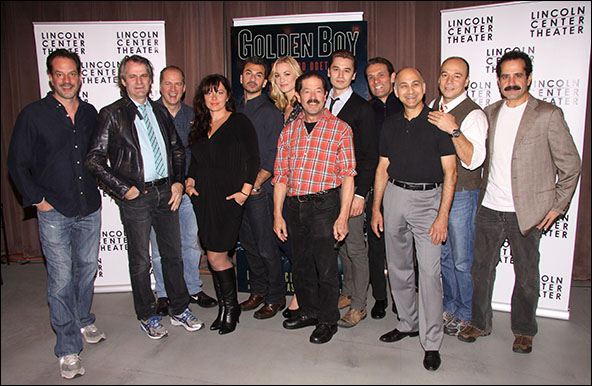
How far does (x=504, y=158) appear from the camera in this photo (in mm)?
2814

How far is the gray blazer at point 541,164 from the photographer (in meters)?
2.67

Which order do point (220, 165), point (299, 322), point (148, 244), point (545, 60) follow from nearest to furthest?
point (220, 165) → point (148, 244) → point (299, 322) → point (545, 60)

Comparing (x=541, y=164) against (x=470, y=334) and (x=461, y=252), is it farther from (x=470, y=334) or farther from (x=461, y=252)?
(x=470, y=334)

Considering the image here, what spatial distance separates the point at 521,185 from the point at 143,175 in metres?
2.64

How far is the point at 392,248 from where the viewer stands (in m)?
2.76

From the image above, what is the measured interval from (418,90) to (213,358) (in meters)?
2.26

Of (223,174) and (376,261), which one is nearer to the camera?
(223,174)

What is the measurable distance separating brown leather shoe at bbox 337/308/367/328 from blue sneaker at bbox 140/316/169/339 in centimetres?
137

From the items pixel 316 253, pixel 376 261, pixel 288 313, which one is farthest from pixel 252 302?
pixel 376 261

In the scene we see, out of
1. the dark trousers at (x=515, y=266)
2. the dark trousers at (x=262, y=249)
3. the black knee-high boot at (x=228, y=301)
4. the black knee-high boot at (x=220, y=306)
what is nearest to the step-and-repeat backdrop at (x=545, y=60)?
the dark trousers at (x=515, y=266)

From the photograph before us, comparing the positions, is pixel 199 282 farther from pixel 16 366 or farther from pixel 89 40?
pixel 89 40

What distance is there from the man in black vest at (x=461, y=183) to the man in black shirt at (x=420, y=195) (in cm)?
14

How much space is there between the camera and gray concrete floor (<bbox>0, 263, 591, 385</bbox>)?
2.56 metres

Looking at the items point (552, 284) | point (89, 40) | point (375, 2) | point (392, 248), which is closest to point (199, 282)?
point (392, 248)
